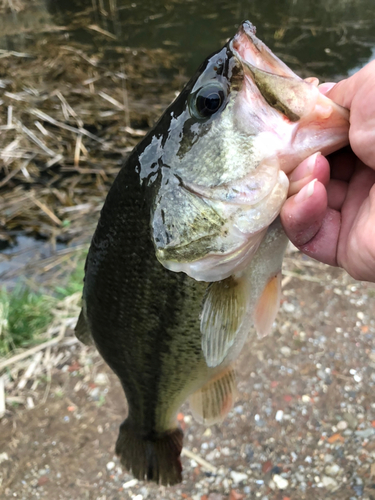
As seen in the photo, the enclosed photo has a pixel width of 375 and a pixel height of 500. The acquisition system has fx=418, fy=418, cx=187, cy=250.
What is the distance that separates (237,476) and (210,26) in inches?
345

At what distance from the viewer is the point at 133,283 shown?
4.53 feet

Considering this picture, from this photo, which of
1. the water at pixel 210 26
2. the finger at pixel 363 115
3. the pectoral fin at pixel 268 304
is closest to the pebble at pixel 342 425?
the pectoral fin at pixel 268 304

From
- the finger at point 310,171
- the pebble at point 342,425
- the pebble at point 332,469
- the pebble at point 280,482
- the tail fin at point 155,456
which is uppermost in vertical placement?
the finger at point 310,171

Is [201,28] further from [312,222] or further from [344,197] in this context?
[312,222]

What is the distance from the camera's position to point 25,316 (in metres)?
3.24

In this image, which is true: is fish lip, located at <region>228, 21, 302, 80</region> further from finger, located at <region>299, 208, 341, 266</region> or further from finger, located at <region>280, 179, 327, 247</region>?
finger, located at <region>299, 208, 341, 266</region>

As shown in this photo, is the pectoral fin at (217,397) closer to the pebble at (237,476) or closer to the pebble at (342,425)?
the pebble at (237,476)

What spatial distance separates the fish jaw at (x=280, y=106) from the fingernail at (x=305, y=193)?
0.08 metres

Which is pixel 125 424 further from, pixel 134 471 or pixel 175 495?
pixel 175 495

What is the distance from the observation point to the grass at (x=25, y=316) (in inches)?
121

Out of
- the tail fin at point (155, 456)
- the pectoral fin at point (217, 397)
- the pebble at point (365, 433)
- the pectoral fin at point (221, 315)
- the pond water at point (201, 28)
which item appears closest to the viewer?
the pectoral fin at point (221, 315)

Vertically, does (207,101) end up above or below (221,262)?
above

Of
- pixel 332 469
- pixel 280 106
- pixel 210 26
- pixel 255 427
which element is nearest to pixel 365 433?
pixel 332 469

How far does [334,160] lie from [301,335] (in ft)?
5.91
